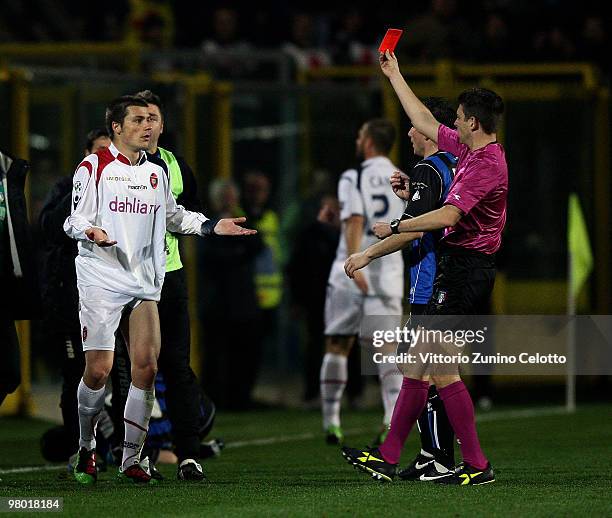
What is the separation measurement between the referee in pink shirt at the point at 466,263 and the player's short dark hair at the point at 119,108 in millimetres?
1488

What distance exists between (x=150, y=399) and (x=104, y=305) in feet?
2.04

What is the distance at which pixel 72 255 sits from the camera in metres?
8.70

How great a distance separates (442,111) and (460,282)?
132 cm

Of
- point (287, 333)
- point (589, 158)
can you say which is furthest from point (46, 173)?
point (589, 158)

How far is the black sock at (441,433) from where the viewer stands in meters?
7.98

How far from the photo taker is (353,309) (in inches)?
429

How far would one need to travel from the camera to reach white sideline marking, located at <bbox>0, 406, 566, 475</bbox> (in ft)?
29.7

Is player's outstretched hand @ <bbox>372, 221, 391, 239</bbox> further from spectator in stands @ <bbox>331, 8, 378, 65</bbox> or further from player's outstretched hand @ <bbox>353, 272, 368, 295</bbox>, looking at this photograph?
spectator in stands @ <bbox>331, 8, 378, 65</bbox>

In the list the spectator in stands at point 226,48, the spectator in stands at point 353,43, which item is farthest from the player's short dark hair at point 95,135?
the spectator in stands at point 353,43

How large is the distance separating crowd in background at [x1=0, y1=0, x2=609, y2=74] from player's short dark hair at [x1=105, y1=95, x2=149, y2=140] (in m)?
7.33

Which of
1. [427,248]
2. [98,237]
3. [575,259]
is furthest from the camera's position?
[575,259]

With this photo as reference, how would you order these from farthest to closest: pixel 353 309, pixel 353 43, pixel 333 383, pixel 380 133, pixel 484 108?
pixel 353 43
pixel 333 383
pixel 353 309
pixel 380 133
pixel 484 108

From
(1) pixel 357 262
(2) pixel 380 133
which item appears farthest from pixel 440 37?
(1) pixel 357 262

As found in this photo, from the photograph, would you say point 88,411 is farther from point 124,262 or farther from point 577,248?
point 577,248
